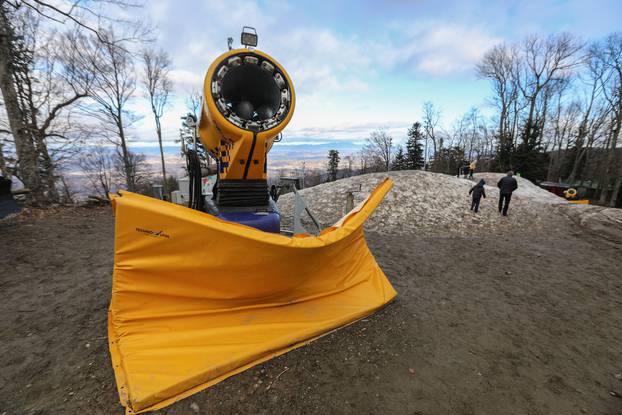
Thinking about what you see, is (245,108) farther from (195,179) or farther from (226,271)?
(226,271)

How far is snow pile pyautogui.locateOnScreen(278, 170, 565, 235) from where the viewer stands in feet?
31.6

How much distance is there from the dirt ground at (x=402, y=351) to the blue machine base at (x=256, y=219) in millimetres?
1354

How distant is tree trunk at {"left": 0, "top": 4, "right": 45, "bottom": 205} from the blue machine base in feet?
31.9

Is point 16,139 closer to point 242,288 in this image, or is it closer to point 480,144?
point 242,288

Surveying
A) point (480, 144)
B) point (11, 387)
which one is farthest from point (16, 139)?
point (480, 144)

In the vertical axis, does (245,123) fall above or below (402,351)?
above

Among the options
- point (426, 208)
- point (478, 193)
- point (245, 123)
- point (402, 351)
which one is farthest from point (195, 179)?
point (478, 193)

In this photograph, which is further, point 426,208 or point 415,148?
point 415,148

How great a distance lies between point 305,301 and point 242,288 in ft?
2.86

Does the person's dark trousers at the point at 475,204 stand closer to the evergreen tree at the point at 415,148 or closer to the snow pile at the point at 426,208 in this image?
the snow pile at the point at 426,208

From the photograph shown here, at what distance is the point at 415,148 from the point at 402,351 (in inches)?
1481

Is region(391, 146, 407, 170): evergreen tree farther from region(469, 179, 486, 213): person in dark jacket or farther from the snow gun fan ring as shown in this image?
the snow gun fan ring

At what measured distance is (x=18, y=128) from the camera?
8.26m

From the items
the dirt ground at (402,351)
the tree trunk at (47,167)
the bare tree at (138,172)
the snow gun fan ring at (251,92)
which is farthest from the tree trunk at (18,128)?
the bare tree at (138,172)
